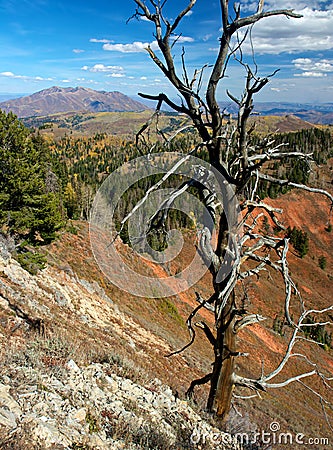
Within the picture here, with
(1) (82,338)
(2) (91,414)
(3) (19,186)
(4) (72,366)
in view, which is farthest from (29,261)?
(2) (91,414)

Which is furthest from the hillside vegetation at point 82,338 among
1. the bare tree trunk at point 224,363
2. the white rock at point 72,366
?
the bare tree trunk at point 224,363

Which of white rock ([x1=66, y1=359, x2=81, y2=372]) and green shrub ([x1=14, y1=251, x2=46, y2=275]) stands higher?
white rock ([x1=66, y1=359, x2=81, y2=372])

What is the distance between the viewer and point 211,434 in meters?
5.98

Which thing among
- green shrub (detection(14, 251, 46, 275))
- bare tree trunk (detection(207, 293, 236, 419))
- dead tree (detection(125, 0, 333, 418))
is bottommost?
green shrub (detection(14, 251, 46, 275))

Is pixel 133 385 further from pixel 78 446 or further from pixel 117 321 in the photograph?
pixel 117 321

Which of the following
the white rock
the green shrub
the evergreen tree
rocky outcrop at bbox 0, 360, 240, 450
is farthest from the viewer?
the green shrub

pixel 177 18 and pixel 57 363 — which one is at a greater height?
pixel 177 18

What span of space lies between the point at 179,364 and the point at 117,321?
17.2 feet

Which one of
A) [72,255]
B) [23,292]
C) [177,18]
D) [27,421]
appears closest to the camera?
[27,421]

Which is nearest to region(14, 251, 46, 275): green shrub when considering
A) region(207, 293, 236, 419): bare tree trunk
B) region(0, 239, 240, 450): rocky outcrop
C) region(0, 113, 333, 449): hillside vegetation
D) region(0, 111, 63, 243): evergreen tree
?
region(0, 113, 333, 449): hillside vegetation

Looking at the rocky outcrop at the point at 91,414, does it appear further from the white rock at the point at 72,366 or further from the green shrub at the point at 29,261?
the green shrub at the point at 29,261

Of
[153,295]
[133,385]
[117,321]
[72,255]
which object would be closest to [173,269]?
[153,295]

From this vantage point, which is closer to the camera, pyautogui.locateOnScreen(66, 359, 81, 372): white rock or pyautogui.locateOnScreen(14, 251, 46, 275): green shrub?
pyautogui.locateOnScreen(66, 359, 81, 372): white rock

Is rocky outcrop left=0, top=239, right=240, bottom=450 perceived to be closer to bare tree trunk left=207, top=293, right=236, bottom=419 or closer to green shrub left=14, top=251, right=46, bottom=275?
bare tree trunk left=207, top=293, right=236, bottom=419
